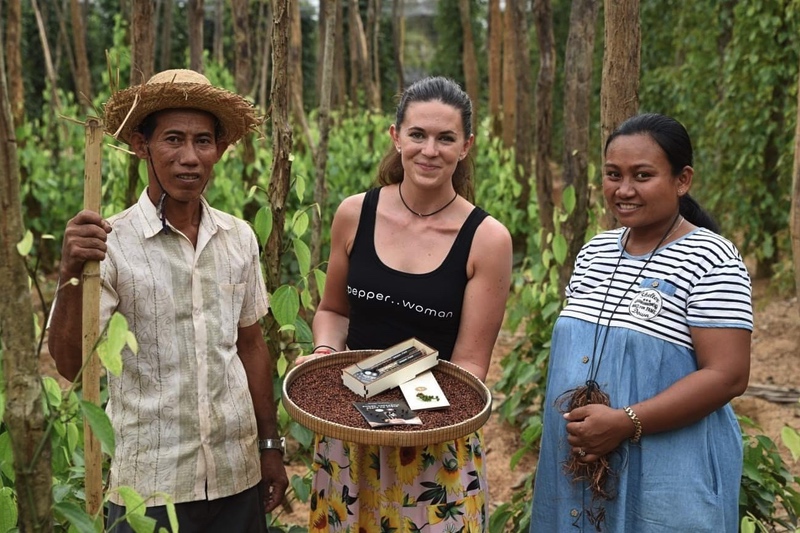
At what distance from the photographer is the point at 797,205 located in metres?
1.82

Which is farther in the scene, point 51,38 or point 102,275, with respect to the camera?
point 51,38

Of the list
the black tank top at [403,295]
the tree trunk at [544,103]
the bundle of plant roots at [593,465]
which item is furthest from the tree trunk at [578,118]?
the bundle of plant roots at [593,465]

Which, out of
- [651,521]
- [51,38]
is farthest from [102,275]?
[51,38]

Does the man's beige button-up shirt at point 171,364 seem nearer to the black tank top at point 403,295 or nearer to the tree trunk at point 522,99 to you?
the black tank top at point 403,295

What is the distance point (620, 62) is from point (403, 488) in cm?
126

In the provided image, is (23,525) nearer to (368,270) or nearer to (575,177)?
(368,270)

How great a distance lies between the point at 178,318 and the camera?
1568 millimetres

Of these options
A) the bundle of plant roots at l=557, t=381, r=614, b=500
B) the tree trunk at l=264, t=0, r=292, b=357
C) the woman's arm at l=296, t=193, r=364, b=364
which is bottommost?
the bundle of plant roots at l=557, t=381, r=614, b=500

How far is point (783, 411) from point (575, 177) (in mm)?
1779

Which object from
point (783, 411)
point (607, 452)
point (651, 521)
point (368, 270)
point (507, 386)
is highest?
point (368, 270)

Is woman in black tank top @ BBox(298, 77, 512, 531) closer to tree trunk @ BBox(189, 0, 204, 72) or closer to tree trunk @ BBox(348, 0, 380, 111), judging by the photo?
tree trunk @ BBox(189, 0, 204, 72)

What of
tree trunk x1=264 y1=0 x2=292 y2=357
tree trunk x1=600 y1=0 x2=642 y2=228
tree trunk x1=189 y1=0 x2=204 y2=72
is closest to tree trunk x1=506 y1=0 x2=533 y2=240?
tree trunk x1=189 y1=0 x2=204 y2=72

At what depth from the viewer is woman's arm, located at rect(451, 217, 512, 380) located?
1.74 m

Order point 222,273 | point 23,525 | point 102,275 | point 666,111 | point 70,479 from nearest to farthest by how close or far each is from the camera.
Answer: point 23,525, point 102,275, point 222,273, point 70,479, point 666,111
